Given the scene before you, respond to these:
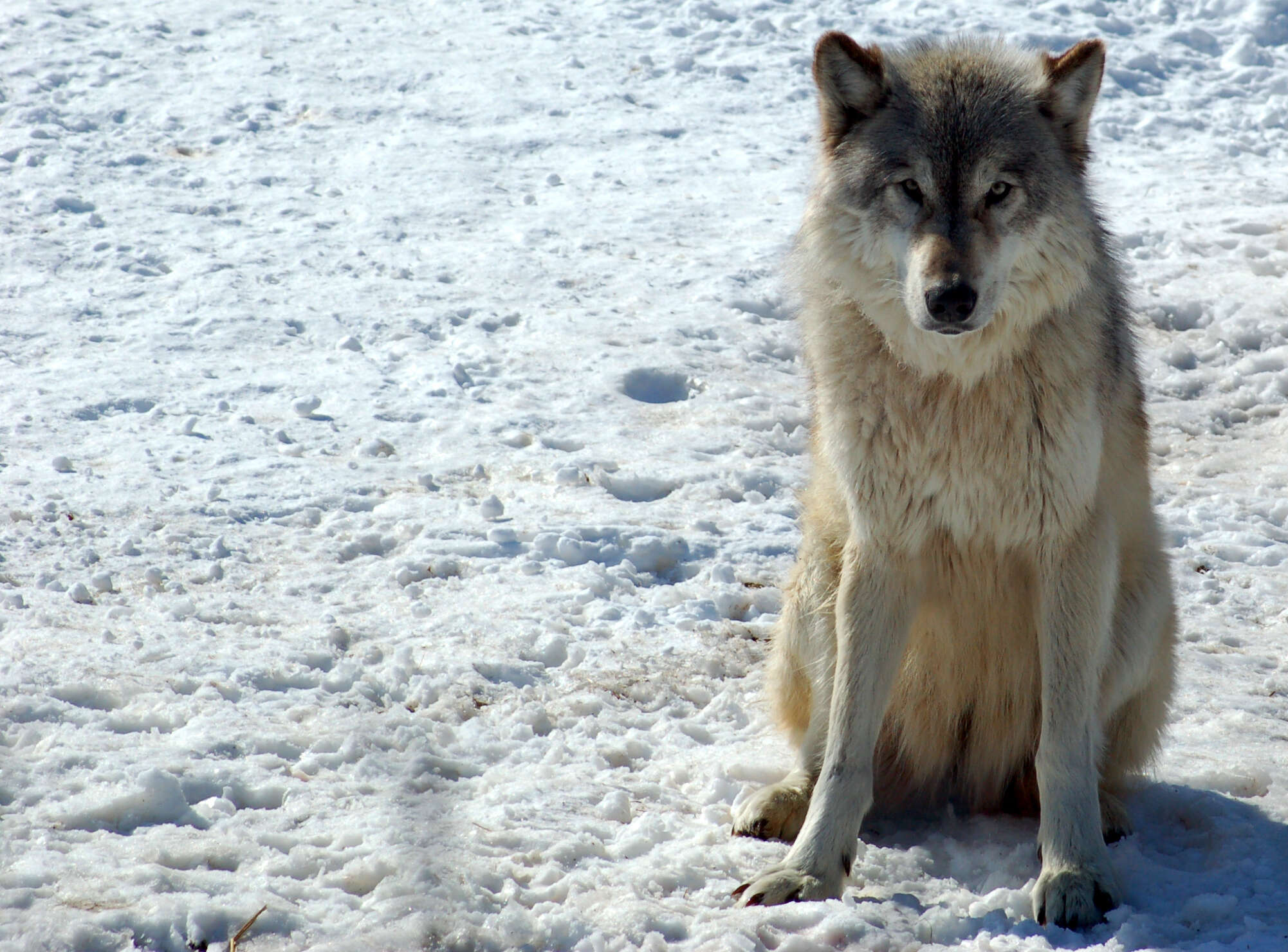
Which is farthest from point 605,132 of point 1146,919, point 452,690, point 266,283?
point 1146,919

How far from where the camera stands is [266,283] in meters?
7.30

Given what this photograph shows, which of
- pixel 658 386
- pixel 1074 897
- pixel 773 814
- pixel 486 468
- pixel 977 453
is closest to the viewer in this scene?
pixel 1074 897

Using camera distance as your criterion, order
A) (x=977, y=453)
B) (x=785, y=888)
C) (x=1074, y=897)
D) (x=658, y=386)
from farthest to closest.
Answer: (x=658, y=386) → (x=977, y=453) → (x=785, y=888) → (x=1074, y=897)

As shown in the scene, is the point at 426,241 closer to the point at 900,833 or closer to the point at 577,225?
the point at 577,225

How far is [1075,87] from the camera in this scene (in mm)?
3387

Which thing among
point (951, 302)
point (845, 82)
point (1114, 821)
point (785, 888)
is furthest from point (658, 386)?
point (785, 888)

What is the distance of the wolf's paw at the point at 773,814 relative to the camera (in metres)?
3.50

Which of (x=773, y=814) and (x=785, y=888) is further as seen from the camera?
(x=773, y=814)

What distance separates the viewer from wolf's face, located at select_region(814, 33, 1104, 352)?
3146 millimetres

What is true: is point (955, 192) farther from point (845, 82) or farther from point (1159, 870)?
point (1159, 870)

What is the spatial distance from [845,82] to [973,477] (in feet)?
3.97

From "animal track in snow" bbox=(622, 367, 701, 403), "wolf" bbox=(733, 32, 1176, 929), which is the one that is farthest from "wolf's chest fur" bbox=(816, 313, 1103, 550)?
"animal track in snow" bbox=(622, 367, 701, 403)

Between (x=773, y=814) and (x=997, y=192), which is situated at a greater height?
(x=997, y=192)

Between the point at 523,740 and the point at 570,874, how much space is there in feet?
2.43
